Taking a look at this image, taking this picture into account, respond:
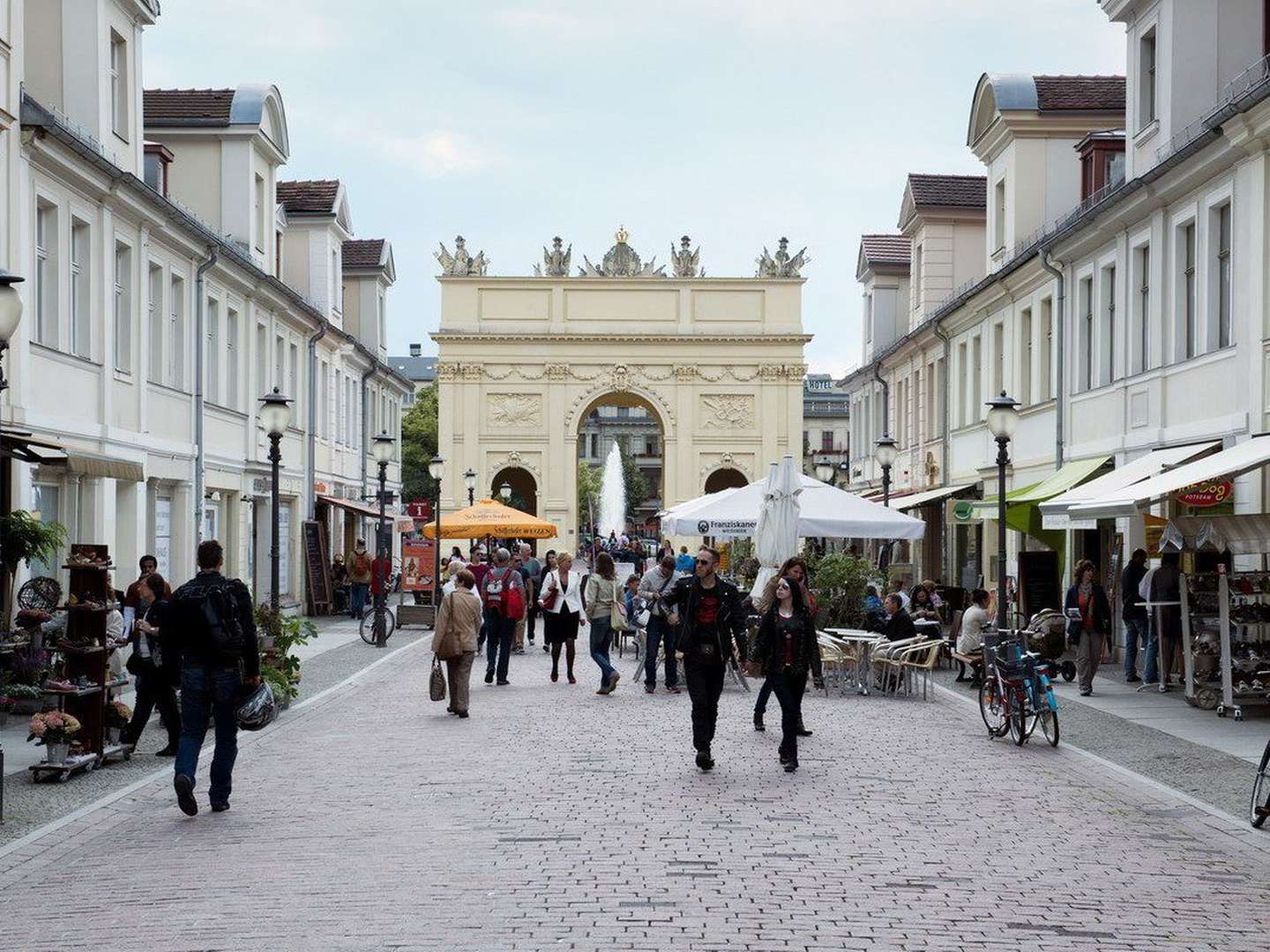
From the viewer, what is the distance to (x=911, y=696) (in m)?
20.4

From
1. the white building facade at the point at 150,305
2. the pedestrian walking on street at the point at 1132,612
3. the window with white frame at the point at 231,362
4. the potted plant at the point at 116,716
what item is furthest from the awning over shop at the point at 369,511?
the potted plant at the point at 116,716

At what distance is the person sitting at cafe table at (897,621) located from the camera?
2184 cm

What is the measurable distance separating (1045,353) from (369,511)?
64.9 ft

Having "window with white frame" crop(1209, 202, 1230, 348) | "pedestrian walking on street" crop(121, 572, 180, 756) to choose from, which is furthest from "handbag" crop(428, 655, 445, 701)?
"window with white frame" crop(1209, 202, 1230, 348)

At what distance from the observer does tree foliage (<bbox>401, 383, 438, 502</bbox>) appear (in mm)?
95625

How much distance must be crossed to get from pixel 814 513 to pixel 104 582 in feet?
37.8

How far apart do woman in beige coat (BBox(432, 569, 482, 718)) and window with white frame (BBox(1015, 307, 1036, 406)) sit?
1713 centimetres

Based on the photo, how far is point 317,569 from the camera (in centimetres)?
3862

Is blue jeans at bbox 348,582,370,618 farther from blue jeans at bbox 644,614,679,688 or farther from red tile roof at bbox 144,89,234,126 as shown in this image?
blue jeans at bbox 644,614,679,688

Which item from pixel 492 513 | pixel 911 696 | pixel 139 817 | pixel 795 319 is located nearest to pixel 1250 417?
pixel 911 696

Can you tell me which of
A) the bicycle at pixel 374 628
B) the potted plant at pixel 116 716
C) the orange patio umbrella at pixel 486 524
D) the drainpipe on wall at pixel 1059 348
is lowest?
the bicycle at pixel 374 628

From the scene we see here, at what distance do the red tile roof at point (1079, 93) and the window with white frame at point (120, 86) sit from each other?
16.9 m

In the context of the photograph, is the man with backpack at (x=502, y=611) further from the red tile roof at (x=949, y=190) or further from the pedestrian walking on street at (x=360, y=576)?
the red tile roof at (x=949, y=190)

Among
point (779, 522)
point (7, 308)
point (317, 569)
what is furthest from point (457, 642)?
point (317, 569)
